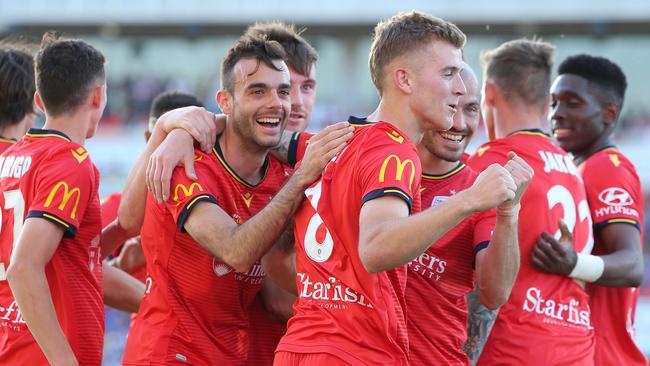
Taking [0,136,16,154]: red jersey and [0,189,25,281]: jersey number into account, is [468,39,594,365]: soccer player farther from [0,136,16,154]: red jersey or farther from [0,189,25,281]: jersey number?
[0,136,16,154]: red jersey

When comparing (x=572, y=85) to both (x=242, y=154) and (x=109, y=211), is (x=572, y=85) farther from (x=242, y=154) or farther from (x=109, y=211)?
(x=109, y=211)

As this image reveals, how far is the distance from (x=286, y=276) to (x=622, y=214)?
2.39 metres

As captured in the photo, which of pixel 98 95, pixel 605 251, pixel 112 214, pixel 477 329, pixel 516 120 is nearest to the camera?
pixel 98 95

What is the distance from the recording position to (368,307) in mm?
4438

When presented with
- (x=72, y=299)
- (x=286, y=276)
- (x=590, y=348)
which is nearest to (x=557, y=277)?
(x=590, y=348)

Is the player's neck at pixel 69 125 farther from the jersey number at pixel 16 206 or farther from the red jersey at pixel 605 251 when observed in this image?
the red jersey at pixel 605 251

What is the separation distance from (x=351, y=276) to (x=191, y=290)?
4.13 feet

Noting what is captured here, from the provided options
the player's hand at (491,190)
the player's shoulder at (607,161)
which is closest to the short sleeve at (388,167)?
the player's hand at (491,190)

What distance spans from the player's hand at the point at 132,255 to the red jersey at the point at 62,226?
1529 millimetres

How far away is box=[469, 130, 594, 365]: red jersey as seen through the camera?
5770 millimetres

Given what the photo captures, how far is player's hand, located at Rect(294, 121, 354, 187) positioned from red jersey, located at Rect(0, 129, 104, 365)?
138 centimetres

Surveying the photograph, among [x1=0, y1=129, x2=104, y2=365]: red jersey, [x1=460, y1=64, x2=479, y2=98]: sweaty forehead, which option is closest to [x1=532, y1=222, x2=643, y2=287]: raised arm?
[x1=460, y1=64, x2=479, y2=98]: sweaty forehead

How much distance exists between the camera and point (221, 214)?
5.01 meters

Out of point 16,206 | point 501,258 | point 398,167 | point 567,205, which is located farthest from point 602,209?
point 16,206
